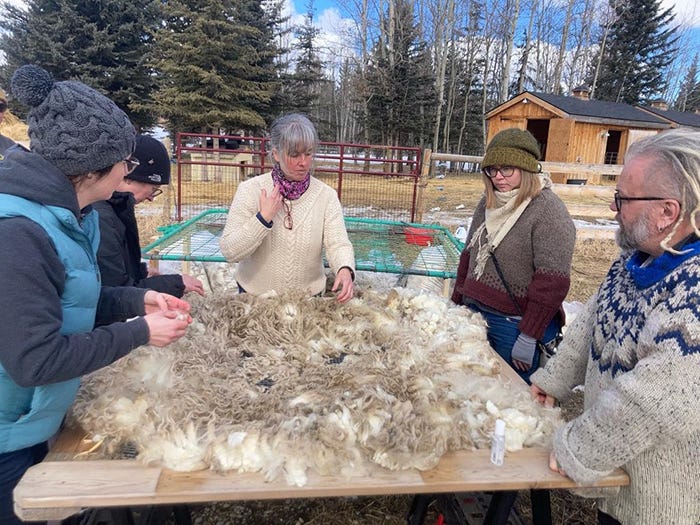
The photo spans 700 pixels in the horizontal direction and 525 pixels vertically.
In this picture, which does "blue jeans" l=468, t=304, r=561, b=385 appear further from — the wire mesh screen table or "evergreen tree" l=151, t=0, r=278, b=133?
"evergreen tree" l=151, t=0, r=278, b=133

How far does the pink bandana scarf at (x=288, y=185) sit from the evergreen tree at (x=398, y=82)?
20222 mm

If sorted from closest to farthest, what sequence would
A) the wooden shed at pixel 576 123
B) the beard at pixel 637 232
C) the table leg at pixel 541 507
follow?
the beard at pixel 637 232
the table leg at pixel 541 507
the wooden shed at pixel 576 123

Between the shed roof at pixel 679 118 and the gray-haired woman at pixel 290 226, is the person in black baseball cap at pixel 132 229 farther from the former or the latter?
the shed roof at pixel 679 118

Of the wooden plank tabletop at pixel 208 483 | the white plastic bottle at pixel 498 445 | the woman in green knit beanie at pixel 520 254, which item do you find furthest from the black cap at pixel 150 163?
the white plastic bottle at pixel 498 445

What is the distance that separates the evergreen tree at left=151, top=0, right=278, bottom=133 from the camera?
1692 centimetres

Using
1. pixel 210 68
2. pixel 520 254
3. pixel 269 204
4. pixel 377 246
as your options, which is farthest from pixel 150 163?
pixel 210 68

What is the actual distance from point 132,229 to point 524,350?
2.00 meters

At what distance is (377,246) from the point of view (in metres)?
5.46

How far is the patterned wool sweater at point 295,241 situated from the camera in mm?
2504

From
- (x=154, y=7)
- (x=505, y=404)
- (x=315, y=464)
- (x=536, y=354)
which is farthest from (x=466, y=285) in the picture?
(x=154, y=7)

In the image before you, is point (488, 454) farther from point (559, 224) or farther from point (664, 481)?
point (559, 224)

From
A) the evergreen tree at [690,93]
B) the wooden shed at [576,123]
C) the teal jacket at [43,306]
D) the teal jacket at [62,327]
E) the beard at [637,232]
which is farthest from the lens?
the evergreen tree at [690,93]

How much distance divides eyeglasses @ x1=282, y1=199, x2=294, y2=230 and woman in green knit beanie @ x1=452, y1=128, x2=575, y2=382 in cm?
105

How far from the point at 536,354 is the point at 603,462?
131 centimetres
